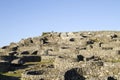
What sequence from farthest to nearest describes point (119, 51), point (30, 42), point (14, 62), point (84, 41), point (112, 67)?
1. point (30, 42)
2. point (84, 41)
3. point (14, 62)
4. point (119, 51)
5. point (112, 67)

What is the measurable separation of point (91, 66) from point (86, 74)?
1.21m

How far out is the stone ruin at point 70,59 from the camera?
35.9m

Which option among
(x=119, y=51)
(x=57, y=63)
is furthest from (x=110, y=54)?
(x=57, y=63)

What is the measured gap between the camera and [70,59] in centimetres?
4456

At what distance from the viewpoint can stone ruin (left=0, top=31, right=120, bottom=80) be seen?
35.9 metres

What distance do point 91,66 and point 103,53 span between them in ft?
54.3

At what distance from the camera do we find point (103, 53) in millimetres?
53625

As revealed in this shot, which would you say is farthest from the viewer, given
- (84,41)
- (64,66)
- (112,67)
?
A: (84,41)

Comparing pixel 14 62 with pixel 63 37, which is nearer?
pixel 14 62

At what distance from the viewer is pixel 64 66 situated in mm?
42406

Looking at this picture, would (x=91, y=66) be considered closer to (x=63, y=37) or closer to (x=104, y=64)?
(x=104, y=64)

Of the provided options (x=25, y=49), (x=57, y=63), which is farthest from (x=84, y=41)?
(x=57, y=63)

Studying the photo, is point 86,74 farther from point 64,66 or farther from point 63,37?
point 63,37

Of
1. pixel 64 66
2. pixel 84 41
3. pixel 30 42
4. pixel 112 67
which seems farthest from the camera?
pixel 30 42
